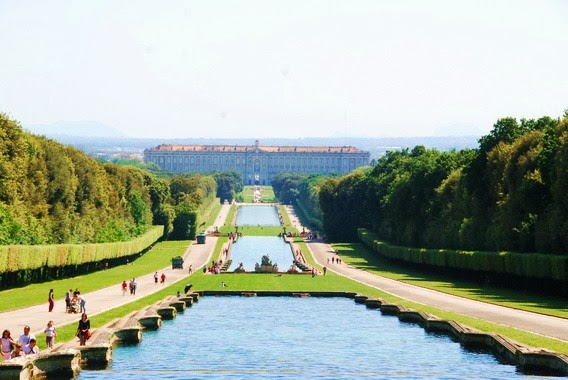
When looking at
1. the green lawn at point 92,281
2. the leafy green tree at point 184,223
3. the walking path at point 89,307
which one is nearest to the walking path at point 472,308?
the walking path at point 89,307

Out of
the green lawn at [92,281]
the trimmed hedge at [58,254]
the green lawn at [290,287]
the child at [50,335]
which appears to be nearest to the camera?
the child at [50,335]

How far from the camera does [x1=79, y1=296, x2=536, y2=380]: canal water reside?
29906 mm

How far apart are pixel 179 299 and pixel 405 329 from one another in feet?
45.6

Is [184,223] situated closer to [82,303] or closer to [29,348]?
[82,303]

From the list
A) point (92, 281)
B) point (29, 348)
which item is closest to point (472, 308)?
point (29, 348)

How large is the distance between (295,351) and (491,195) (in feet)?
138

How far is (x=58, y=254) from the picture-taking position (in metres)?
69.8

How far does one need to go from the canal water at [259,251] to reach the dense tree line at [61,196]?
9.81 metres

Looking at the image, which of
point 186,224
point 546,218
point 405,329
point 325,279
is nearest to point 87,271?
point 325,279

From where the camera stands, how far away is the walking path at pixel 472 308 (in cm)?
3916

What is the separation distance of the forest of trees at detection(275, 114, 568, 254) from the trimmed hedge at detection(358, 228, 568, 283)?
1455 mm

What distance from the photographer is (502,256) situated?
62.8 metres

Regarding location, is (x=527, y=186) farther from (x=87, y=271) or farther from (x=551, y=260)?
(x=87, y=271)

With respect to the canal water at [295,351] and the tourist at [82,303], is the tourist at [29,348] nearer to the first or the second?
the canal water at [295,351]
